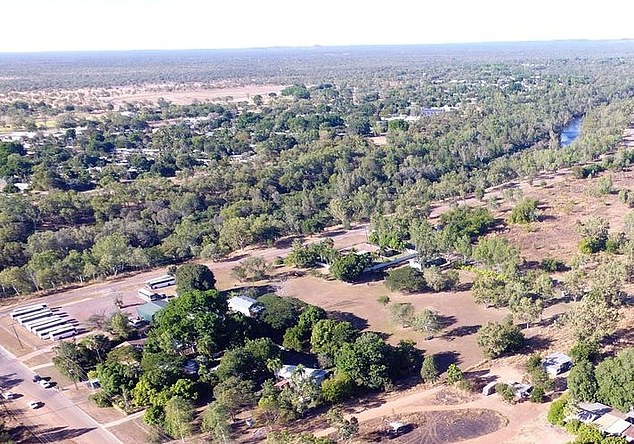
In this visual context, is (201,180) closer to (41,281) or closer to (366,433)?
(41,281)

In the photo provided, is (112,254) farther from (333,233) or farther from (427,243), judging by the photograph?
(427,243)

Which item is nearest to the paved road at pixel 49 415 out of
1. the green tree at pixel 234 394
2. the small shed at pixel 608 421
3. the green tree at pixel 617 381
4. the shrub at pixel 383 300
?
the green tree at pixel 234 394

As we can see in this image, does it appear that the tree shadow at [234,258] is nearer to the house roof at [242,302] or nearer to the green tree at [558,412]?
the house roof at [242,302]

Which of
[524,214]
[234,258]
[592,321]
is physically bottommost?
[234,258]

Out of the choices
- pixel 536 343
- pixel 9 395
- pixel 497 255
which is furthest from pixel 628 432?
pixel 9 395

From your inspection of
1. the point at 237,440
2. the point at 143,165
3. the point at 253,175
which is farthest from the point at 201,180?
the point at 237,440
